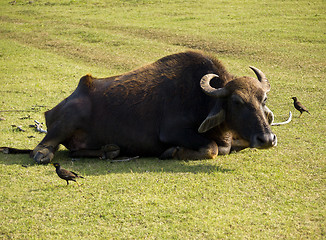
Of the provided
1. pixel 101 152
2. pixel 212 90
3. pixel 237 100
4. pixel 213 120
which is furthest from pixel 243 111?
pixel 101 152

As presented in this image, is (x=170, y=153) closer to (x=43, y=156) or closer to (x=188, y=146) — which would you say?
(x=188, y=146)

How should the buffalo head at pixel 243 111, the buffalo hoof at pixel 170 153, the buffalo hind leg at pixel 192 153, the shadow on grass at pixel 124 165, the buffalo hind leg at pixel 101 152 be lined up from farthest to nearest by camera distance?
the buffalo hind leg at pixel 101 152 → the buffalo hoof at pixel 170 153 → the buffalo hind leg at pixel 192 153 → the shadow on grass at pixel 124 165 → the buffalo head at pixel 243 111

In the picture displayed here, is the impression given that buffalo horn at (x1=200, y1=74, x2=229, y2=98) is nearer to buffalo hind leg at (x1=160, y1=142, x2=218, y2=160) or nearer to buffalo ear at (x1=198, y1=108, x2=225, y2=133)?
buffalo ear at (x1=198, y1=108, x2=225, y2=133)

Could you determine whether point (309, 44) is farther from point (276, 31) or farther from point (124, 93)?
point (124, 93)

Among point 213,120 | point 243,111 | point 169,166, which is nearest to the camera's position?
point 243,111

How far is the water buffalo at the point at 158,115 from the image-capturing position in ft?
24.5

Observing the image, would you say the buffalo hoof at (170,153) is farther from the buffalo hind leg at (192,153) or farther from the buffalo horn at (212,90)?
the buffalo horn at (212,90)

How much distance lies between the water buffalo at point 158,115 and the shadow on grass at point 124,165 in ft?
0.53

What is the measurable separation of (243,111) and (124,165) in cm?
209

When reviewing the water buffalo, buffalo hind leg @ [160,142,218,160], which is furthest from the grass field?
the water buffalo

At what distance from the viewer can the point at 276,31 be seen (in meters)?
19.9

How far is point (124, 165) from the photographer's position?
24.3ft

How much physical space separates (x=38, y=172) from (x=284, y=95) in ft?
25.3

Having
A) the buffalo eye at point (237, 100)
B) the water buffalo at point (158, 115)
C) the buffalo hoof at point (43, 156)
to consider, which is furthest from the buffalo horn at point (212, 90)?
the buffalo hoof at point (43, 156)
